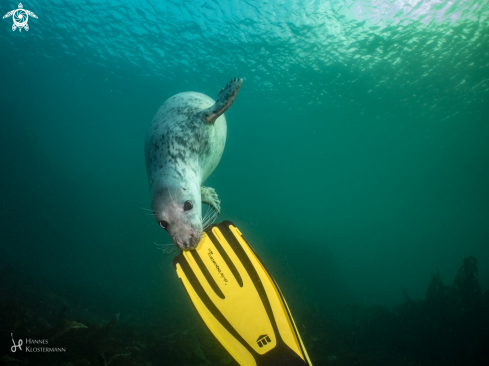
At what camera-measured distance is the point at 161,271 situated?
1847cm

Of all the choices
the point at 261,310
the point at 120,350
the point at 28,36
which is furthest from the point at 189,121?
the point at 28,36

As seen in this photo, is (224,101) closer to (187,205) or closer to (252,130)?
(187,205)

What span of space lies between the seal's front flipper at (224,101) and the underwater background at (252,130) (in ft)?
13.0

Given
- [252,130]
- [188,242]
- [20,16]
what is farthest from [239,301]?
[252,130]

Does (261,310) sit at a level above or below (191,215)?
below

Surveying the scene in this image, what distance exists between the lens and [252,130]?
3422 cm

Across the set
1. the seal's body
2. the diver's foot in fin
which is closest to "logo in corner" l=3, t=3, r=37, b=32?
the seal's body

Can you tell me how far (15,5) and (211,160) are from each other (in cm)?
1922

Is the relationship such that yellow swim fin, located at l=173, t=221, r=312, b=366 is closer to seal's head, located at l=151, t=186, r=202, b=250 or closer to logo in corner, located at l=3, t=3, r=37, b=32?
seal's head, located at l=151, t=186, r=202, b=250

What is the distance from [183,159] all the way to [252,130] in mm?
31981

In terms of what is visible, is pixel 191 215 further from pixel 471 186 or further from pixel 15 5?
pixel 471 186

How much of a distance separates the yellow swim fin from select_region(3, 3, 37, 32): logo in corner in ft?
66.4

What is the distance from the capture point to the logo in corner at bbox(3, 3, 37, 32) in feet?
49.7

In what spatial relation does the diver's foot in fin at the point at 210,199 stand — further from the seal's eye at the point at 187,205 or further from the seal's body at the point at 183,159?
the seal's eye at the point at 187,205
